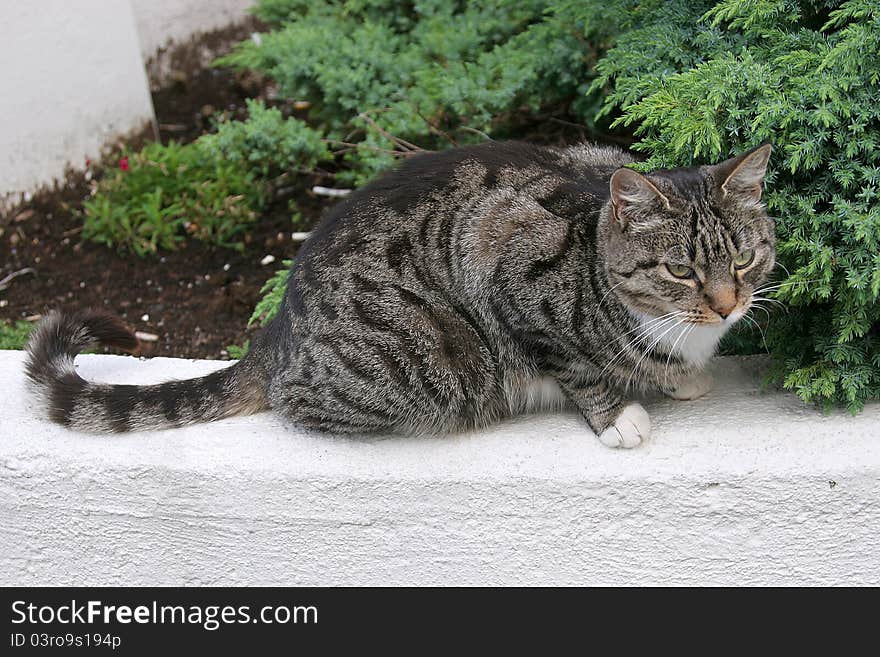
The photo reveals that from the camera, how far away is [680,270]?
2807 mm

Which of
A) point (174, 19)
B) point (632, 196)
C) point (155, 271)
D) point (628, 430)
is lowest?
point (628, 430)

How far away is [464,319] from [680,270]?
27.4 inches

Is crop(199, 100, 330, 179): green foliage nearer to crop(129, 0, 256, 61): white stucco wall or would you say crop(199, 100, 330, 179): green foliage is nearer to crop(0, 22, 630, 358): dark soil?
crop(0, 22, 630, 358): dark soil

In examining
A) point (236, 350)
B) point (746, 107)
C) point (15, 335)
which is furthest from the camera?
point (15, 335)

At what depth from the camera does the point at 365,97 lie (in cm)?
452

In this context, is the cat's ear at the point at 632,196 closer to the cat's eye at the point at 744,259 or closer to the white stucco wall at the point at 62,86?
the cat's eye at the point at 744,259

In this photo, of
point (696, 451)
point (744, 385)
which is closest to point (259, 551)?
point (696, 451)

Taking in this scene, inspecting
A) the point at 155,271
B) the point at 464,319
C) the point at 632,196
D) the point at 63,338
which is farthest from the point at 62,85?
the point at 632,196

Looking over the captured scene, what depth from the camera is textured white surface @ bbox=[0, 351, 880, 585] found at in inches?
116

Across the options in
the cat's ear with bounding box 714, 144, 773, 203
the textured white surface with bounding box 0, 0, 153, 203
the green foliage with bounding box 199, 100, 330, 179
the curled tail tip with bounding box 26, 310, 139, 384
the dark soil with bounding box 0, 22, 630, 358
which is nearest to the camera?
the cat's ear with bounding box 714, 144, 773, 203

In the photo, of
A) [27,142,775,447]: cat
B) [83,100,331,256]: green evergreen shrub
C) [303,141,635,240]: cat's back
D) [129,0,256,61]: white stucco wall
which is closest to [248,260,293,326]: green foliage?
[27,142,775,447]: cat

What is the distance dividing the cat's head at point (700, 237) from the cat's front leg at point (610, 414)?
0.39 m

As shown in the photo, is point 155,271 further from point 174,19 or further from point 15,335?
point 174,19

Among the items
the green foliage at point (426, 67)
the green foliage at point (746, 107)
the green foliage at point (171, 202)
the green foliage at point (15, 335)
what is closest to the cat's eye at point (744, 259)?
the green foliage at point (746, 107)
